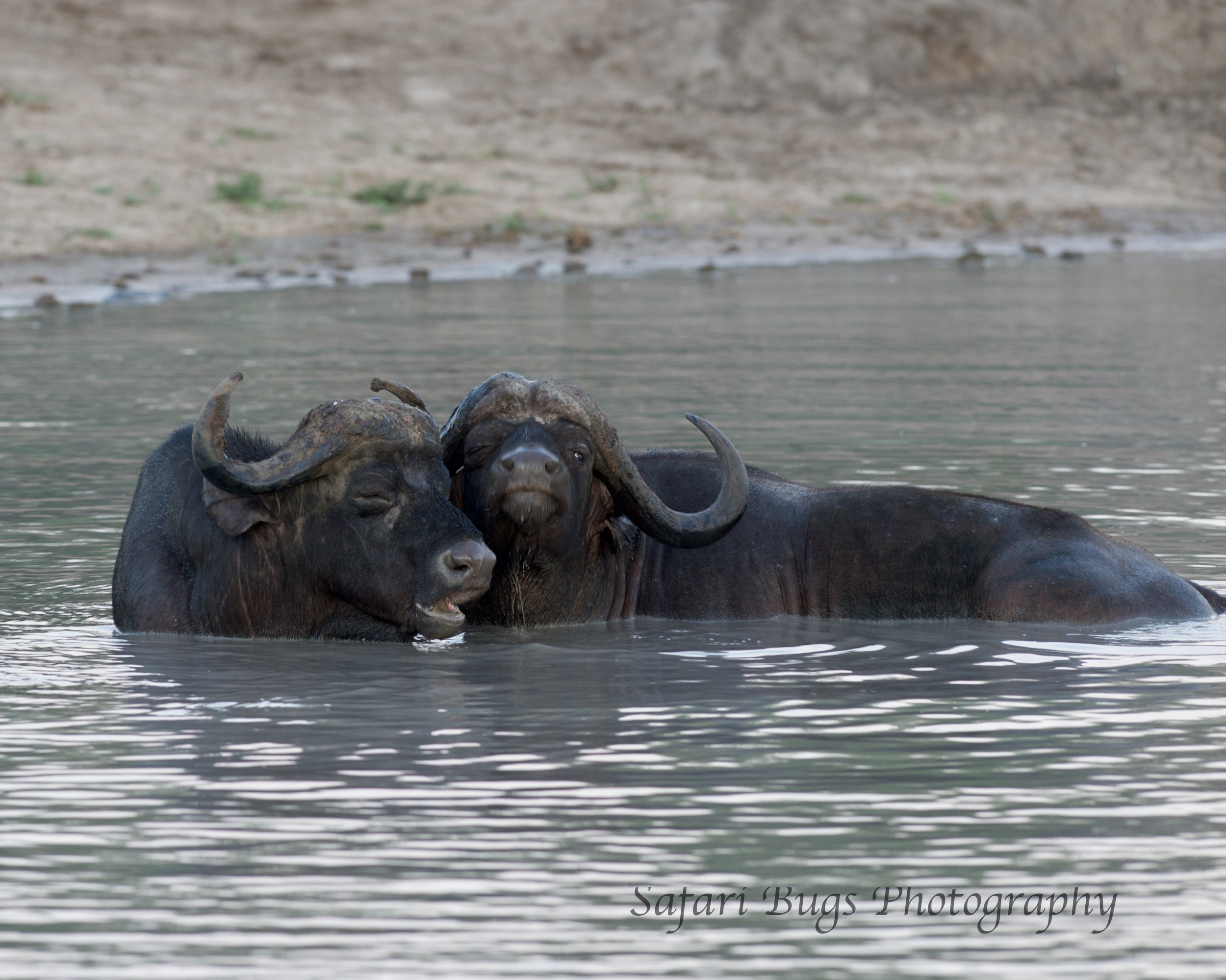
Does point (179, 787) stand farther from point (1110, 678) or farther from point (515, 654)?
point (1110, 678)

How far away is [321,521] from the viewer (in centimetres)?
738

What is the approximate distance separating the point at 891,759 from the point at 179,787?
198 cm

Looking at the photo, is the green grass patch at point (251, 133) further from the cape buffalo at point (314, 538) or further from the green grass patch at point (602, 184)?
the cape buffalo at point (314, 538)

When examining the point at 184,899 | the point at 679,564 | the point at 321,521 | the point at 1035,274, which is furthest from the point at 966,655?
the point at 1035,274

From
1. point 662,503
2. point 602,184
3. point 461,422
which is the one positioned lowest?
point 662,503

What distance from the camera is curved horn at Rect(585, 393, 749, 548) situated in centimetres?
769

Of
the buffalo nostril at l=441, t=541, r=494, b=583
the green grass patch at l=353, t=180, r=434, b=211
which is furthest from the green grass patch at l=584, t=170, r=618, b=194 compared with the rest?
the buffalo nostril at l=441, t=541, r=494, b=583

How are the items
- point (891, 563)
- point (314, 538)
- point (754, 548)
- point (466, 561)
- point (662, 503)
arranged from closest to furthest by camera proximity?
point (466, 561)
point (314, 538)
point (662, 503)
point (891, 563)
point (754, 548)

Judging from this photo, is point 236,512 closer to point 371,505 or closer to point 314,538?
point 314,538

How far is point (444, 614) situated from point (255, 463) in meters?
0.86

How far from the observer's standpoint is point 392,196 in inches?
1138

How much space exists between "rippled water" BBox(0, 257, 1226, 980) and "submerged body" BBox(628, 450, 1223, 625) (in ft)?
0.45

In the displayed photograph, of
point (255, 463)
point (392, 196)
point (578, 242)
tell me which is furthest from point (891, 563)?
point (392, 196)

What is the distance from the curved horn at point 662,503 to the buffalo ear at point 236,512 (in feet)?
4.07
